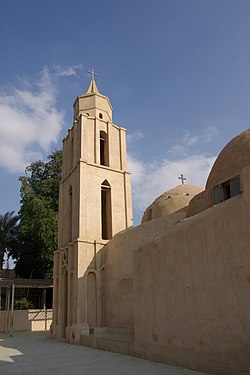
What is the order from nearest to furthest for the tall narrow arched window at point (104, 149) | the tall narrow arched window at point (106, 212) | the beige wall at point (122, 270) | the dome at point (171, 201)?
the beige wall at point (122, 270) < the dome at point (171, 201) < the tall narrow arched window at point (106, 212) < the tall narrow arched window at point (104, 149)

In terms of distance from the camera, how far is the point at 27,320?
24141 millimetres

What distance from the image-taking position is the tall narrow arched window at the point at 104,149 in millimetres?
19984

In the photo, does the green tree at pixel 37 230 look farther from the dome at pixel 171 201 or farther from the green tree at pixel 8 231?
the dome at pixel 171 201

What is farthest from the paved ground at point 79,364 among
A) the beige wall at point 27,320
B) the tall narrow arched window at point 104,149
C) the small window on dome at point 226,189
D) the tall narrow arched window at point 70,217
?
the beige wall at point 27,320

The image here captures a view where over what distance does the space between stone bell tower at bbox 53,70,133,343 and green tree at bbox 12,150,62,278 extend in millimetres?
7438

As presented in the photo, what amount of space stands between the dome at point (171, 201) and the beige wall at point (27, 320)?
1233cm

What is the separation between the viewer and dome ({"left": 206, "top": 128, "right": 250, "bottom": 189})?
31.6ft

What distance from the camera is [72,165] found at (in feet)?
65.6

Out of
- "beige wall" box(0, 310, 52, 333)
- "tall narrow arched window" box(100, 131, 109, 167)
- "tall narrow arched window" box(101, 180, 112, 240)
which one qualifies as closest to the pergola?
"beige wall" box(0, 310, 52, 333)

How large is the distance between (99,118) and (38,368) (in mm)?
14644

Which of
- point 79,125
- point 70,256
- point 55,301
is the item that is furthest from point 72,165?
point 55,301

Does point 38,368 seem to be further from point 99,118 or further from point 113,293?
point 99,118

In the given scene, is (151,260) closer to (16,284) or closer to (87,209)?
(87,209)

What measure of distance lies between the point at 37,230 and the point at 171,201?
1424 centimetres
